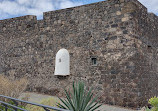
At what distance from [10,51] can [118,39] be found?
554 centimetres

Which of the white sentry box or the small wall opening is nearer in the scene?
the small wall opening

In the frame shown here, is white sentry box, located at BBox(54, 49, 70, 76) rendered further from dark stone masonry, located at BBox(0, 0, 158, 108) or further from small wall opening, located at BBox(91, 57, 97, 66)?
small wall opening, located at BBox(91, 57, 97, 66)

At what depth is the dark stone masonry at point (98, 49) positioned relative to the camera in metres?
6.77

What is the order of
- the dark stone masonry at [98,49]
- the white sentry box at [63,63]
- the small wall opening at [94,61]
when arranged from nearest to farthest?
the dark stone masonry at [98,49] < the small wall opening at [94,61] < the white sentry box at [63,63]

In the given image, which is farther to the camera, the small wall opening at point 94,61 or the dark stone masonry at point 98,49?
A: the small wall opening at point 94,61

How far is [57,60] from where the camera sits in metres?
8.12

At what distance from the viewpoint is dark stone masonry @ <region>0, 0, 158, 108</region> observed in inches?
266

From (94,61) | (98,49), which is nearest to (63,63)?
(94,61)

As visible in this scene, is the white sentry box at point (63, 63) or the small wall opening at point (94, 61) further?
the white sentry box at point (63, 63)

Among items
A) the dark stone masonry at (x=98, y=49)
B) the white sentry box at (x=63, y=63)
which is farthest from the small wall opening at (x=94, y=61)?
the white sentry box at (x=63, y=63)

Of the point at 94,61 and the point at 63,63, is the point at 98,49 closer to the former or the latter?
the point at 94,61

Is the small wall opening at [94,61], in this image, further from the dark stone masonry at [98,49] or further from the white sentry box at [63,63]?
the white sentry box at [63,63]

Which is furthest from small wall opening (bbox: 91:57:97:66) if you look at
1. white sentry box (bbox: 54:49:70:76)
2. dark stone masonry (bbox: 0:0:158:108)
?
white sentry box (bbox: 54:49:70:76)

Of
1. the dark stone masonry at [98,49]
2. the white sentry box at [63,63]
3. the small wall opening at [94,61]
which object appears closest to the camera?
the dark stone masonry at [98,49]
